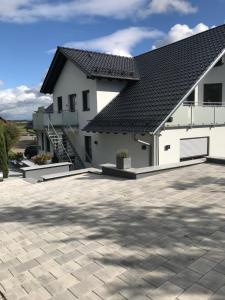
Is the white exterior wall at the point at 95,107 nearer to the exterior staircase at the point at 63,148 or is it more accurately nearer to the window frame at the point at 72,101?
the window frame at the point at 72,101

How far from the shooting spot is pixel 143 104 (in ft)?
45.9

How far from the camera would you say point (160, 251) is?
4281 mm

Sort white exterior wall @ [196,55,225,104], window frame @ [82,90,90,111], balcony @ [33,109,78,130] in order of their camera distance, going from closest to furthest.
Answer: white exterior wall @ [196,55,225,104] < window frame @ [82,90,90,111] < balcony @ [33,109,78,130]

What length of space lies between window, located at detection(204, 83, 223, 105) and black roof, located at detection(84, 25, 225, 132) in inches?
108

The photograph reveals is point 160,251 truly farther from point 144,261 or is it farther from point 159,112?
point 159,112

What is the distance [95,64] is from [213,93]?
7459mm

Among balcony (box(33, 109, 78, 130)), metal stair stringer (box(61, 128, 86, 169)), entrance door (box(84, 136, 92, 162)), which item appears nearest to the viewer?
entrance door (box(84, 136, 92, 162))

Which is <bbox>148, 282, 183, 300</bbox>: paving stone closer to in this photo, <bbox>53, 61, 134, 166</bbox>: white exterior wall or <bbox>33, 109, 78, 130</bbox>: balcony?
<bbox>53, 61, 134, 166</bbox>: white exterior wall

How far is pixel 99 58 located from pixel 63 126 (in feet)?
16.8

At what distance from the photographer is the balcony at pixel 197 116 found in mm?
12797

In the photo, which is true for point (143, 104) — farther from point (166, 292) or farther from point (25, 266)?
point (166, 292)

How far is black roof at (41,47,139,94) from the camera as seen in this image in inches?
626

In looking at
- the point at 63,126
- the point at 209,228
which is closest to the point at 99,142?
the point at 63,126

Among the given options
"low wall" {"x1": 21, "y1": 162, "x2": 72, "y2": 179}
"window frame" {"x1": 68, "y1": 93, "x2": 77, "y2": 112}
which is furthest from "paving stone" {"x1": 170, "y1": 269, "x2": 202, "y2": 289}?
"window frame" {"x1": 68, "y1": 93, "x2": 77, "y2": 112}
